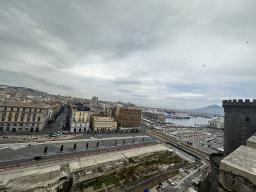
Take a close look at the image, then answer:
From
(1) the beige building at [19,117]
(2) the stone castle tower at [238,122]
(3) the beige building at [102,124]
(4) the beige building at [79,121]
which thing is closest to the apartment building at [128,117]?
(3) the beige building at [102,124]

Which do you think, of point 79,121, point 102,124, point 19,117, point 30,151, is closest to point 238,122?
point 30,151

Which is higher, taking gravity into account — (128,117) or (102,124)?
(128,117)

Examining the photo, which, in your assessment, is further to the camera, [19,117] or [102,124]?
[102,124]

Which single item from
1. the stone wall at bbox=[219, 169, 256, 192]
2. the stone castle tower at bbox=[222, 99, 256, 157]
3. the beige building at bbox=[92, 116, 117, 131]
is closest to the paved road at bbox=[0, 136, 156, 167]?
the beige building at bbox=[92, 116, 117, 131]

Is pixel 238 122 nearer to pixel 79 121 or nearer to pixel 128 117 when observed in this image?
pixel 79 121

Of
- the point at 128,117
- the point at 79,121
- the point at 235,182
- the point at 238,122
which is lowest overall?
the point at 79,121

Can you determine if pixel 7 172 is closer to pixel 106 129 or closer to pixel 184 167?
pixel 184 167

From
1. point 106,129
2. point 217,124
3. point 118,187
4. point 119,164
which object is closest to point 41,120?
point 106,129
